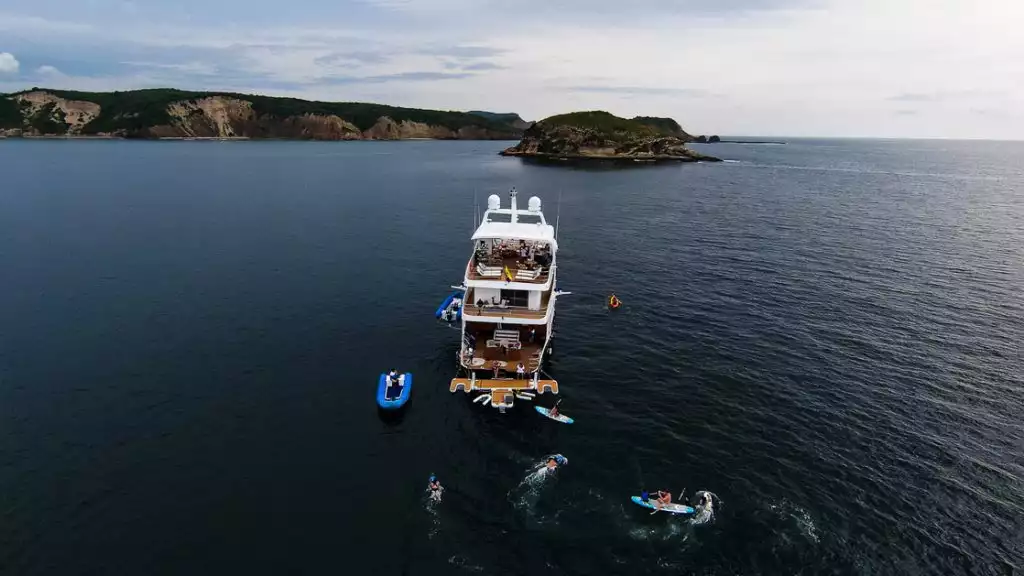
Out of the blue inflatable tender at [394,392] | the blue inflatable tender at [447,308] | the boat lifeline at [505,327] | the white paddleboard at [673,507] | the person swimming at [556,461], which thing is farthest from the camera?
the blue inflatable tender at [447,308]

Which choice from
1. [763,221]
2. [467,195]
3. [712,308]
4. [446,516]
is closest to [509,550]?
[446,516]

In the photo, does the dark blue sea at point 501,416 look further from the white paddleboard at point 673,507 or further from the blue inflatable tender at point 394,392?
the blue inflatable tender at point 394,392

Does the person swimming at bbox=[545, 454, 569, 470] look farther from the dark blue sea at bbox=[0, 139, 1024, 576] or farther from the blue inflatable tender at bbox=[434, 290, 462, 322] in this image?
the blue inflatable tender at bbox=[434, 290, 462, 322]

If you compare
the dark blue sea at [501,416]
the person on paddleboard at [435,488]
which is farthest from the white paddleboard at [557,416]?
the person on paddleboard at [435,488]

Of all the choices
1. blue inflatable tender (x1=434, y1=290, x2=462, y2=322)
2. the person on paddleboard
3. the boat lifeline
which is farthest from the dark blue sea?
the boat lifeline

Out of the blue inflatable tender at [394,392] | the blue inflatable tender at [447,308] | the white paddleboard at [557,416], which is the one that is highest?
the blue inflatable tender at [447,308]

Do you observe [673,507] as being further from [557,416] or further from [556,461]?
[557,416]

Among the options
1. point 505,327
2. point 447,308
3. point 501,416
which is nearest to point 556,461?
point 501,416
